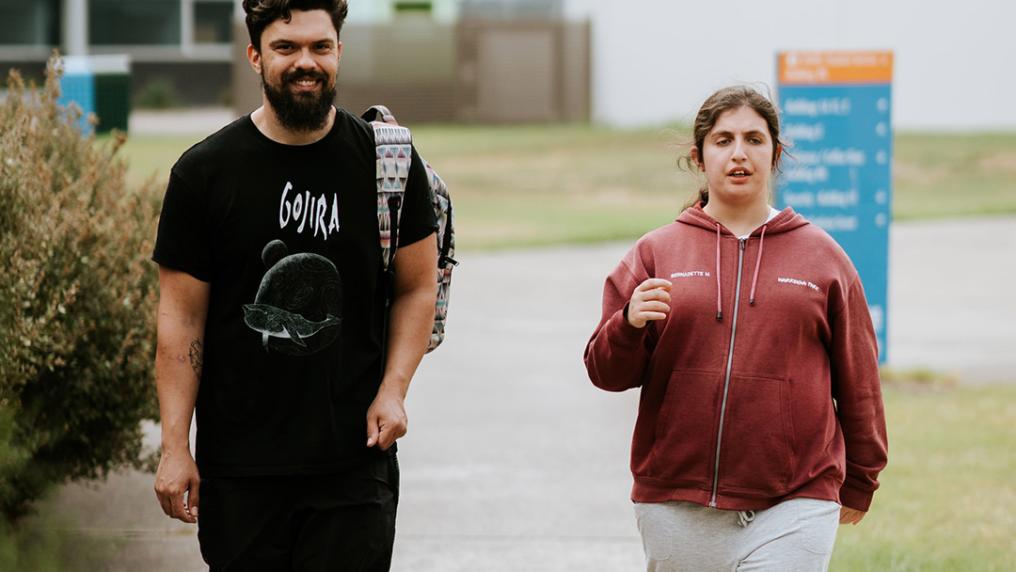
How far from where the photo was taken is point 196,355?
3.41m

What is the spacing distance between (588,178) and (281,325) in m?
23.2

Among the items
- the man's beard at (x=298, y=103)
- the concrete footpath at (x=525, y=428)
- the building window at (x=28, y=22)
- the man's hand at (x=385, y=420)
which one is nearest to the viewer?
the man's beard at (x=298, y=103)

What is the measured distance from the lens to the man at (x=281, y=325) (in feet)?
10.9

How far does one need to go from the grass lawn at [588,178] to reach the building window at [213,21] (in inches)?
490

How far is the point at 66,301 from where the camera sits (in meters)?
5.10

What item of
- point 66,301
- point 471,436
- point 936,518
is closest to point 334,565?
point 66,301

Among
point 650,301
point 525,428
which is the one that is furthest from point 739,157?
point 525,428

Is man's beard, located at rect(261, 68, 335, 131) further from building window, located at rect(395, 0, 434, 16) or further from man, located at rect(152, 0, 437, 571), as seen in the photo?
building window, located at rect(395, 0, 434, 16)

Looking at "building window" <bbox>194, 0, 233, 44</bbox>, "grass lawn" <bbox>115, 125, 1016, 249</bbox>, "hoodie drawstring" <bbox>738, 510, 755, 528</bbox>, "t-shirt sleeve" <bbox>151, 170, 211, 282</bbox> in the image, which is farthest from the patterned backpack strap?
"building window" <bbox>194, 0, 233, 44</bbox>

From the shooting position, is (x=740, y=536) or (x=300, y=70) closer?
(x=300, y=70)

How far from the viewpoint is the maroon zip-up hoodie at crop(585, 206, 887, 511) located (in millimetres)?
3461

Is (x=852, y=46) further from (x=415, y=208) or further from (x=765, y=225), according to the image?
(x=415, y=208)

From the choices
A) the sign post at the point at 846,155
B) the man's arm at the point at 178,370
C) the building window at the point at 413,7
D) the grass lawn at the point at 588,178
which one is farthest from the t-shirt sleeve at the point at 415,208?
the building window at the point at 413,7

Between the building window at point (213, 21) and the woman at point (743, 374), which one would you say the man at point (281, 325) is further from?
the building window at point (213, 21)
